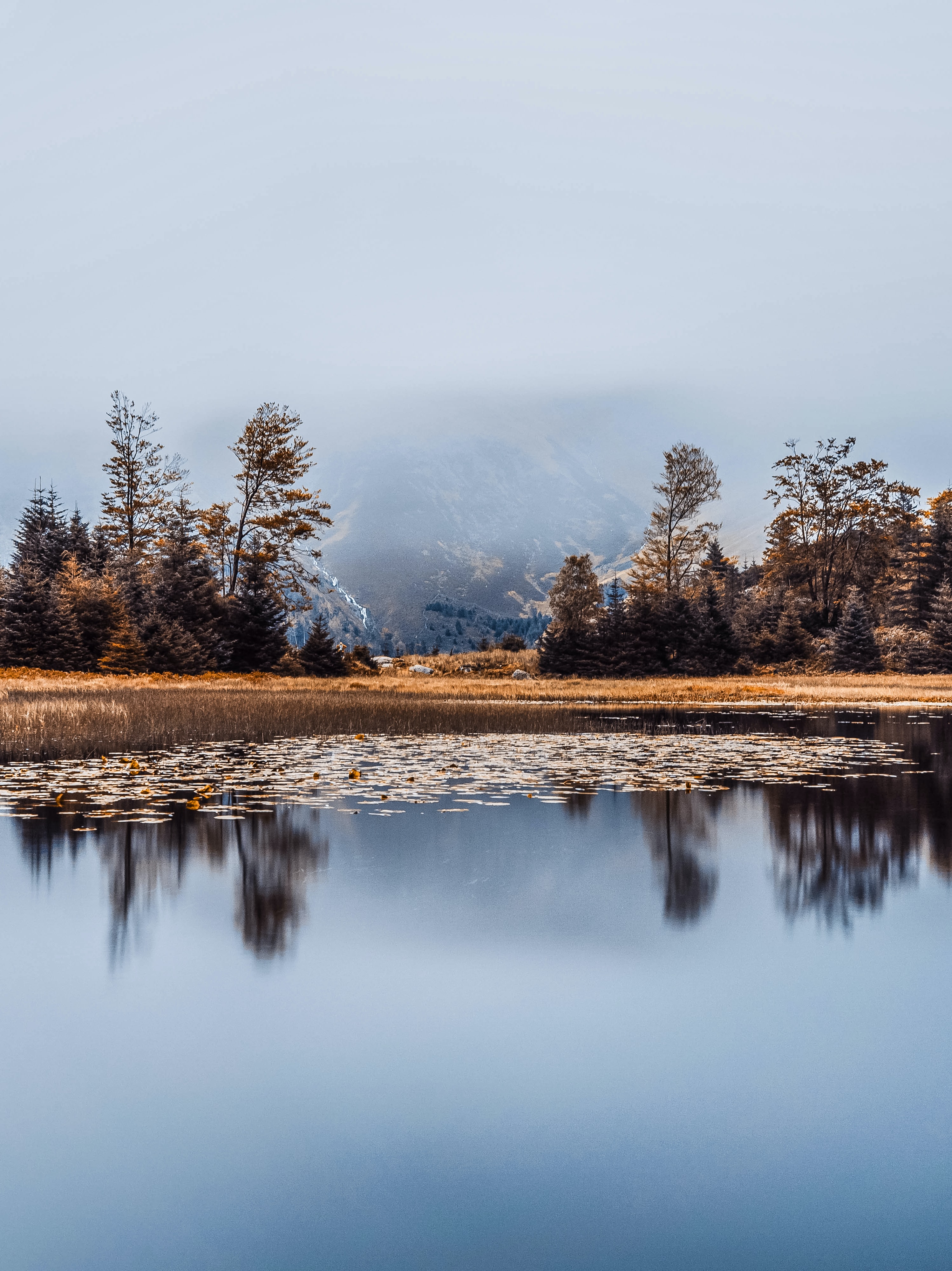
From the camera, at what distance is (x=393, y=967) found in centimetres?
523

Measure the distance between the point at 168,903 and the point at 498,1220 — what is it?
13.2 ft

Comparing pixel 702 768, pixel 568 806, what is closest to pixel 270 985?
pixel 568 806

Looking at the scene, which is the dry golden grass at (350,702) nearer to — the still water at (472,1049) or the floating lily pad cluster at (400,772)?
the floating lily pad cluster at (400,772)

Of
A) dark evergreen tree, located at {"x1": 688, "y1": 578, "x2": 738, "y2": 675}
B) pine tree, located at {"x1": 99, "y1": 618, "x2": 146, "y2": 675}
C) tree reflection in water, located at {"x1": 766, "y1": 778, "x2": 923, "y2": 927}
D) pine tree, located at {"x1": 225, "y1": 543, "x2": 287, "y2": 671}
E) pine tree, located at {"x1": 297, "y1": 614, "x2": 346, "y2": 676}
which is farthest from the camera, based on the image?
dark evergreen tree, located at {"x1": 688, "y1": 578, "x2": 738, "y2": 675}

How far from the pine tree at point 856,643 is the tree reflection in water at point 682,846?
41.6m

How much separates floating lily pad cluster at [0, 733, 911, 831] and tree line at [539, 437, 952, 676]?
27.9m

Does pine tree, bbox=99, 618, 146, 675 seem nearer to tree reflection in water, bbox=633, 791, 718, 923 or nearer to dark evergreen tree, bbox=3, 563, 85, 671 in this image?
Answer: dark evergreen tree, bbox=3, 563, 85, 671

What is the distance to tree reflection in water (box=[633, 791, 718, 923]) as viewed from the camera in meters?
6.64

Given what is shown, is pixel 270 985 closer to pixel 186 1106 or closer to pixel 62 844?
pixel 186 1106

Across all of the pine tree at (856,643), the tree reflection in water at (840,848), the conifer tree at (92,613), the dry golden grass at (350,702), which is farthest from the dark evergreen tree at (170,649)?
the pine tree at (856,643)

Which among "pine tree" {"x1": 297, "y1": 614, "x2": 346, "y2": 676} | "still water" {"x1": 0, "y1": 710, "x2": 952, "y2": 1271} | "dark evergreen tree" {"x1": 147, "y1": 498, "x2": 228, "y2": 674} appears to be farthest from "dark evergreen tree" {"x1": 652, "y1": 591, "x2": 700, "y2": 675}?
"still water" {"x1": 0, "y1": 710, "x2": 952, "y2": 1271}

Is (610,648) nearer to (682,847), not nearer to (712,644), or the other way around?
(712,644)

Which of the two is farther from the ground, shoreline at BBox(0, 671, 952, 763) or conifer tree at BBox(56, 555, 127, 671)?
conifer tree at BBox(56, 555, 127, 671)

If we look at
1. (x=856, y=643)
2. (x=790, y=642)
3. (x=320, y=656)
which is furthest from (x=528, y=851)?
(x=790, y=642)
